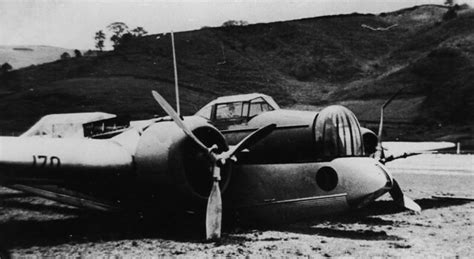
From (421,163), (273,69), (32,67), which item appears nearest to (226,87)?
(273,69)

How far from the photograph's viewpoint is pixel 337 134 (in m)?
10.8

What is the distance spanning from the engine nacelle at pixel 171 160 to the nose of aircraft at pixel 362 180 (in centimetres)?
273

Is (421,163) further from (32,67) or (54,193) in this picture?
(32,67)

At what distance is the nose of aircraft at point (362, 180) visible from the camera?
9.65 meters

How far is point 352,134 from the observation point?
10938mm

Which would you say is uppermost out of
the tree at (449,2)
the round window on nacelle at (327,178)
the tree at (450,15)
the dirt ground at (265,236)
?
the tree at (449,2)

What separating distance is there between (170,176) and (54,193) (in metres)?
3.19

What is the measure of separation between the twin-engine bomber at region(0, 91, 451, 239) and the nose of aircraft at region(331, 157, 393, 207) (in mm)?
20

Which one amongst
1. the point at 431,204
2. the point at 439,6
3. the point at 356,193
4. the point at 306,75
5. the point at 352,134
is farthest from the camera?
the point at 439,6

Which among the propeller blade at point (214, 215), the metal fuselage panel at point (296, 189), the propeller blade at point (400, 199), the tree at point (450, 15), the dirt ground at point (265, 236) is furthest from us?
the tree at point (450, 15)

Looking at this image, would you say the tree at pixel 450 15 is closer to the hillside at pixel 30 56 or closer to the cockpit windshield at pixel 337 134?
the hillside at pixel 30 56

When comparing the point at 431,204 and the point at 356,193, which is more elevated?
the point at 356,193

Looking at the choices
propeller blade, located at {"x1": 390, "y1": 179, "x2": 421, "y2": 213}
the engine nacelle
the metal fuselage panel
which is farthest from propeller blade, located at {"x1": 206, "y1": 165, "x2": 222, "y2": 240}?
propeller blade, located at {"x1": 390, "y1": 179, "x2": 421, "y2": 213}

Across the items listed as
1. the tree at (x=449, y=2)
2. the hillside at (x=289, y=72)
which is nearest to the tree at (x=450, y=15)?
the hillside at (x=289, y=72)
